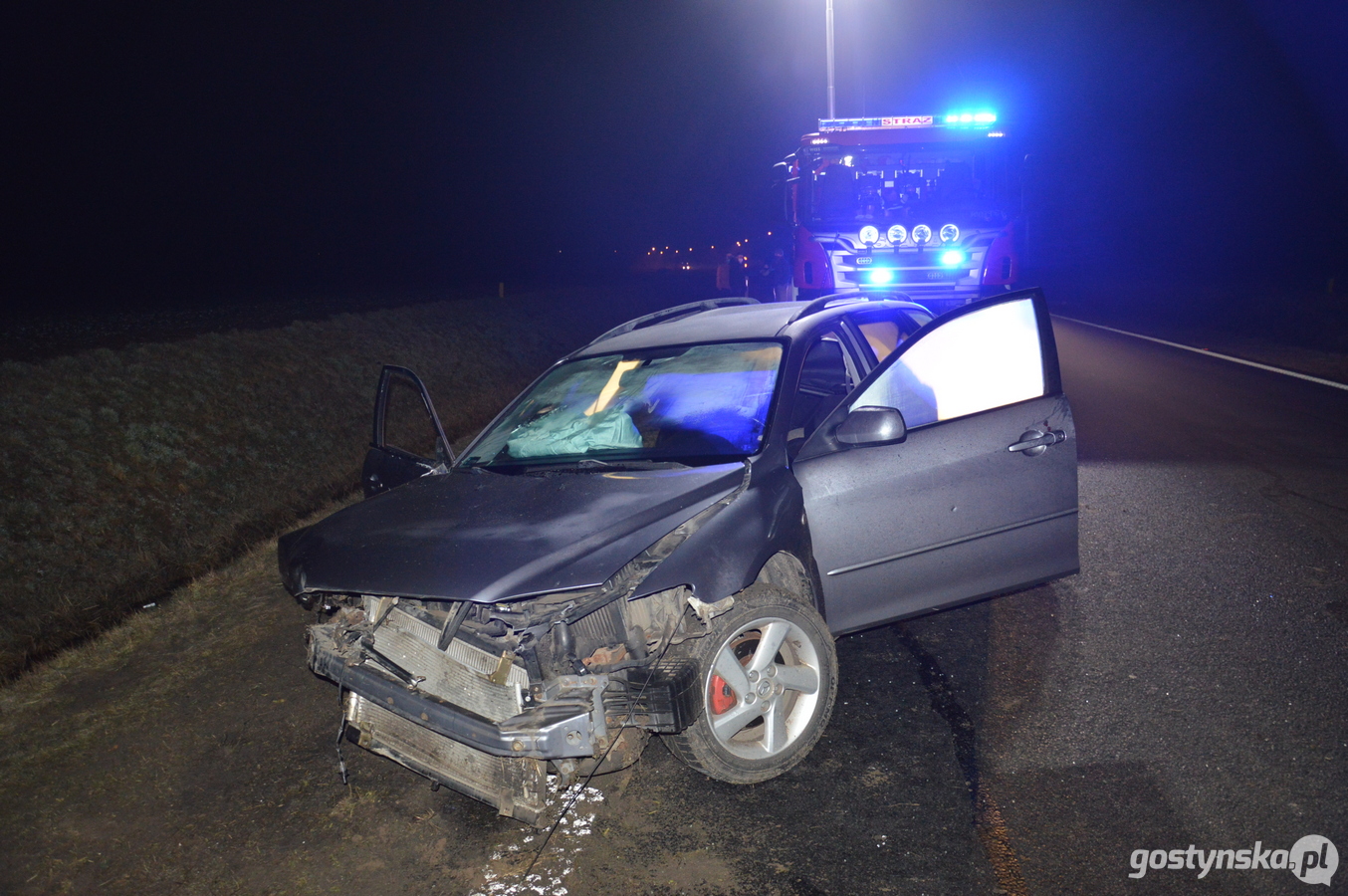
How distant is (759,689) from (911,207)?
1153cm

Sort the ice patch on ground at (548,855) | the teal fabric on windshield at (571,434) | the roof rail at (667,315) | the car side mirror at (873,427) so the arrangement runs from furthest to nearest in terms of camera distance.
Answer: the roof rail at (667,315), the teal fabric on windshield at (571,434), the car side mirror at (873,427), the ice patch on ground at (548,855)

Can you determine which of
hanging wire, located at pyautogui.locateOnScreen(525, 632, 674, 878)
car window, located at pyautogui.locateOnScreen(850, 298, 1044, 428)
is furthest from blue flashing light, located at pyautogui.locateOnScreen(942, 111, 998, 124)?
hanging wire, located at pyautogui.locateOnScreen(525, 632, 674, 878)

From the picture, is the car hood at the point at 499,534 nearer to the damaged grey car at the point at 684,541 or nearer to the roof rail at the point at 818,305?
the damaged grey car at the point at 684,541

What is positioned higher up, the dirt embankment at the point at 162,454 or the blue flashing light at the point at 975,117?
the blue flashing light at the point at 975,117

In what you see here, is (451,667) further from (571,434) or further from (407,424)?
(407,424)

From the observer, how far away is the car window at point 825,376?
5.14m

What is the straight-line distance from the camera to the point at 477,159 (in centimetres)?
5300

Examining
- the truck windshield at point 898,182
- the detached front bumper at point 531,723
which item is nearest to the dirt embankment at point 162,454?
the detached front bumper at point 531,723

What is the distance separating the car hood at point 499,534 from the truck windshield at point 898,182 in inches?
429

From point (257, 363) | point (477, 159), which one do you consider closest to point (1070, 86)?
point (477, 159)

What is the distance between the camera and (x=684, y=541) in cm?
344

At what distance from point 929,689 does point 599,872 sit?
5.75 ft

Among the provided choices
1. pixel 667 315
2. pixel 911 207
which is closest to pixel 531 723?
pixel 667 315

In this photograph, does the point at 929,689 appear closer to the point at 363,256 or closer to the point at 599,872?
the point at 599,872
